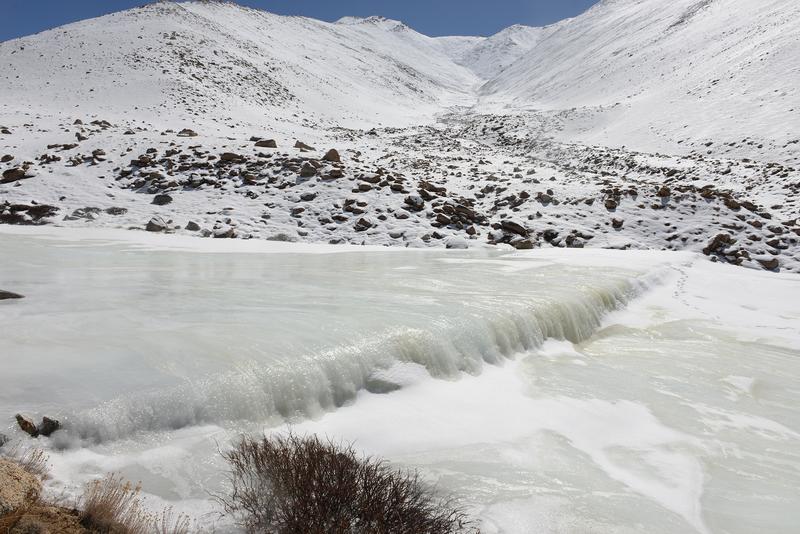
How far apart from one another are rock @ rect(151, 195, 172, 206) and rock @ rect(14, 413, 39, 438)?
44.8 ft

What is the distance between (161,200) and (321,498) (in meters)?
15.0

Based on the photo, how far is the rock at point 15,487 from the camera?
237 centimetres

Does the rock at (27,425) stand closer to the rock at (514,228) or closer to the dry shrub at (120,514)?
the dry shrub at (120,514)

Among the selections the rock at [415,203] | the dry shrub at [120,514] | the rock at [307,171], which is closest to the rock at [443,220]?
the rock at [415,203]

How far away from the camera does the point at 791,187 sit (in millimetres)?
19078

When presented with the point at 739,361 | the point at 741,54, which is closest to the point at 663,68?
the point at 741,54

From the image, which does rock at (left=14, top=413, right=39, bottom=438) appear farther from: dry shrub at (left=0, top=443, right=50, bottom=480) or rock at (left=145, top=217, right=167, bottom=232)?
rock at (left=145, top=217, right=167, bottom=232)

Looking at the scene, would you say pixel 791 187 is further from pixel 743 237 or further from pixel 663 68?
pixel 663 68

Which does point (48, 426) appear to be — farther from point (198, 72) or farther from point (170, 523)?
point (198, 72)

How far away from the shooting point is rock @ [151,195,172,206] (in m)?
15.5

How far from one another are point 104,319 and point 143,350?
115 centimetres

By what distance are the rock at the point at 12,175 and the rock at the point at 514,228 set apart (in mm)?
14992

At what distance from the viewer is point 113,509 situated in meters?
2.57

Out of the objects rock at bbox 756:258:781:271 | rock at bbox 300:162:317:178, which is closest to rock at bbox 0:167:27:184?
rock at bbox 300:162:317:178
